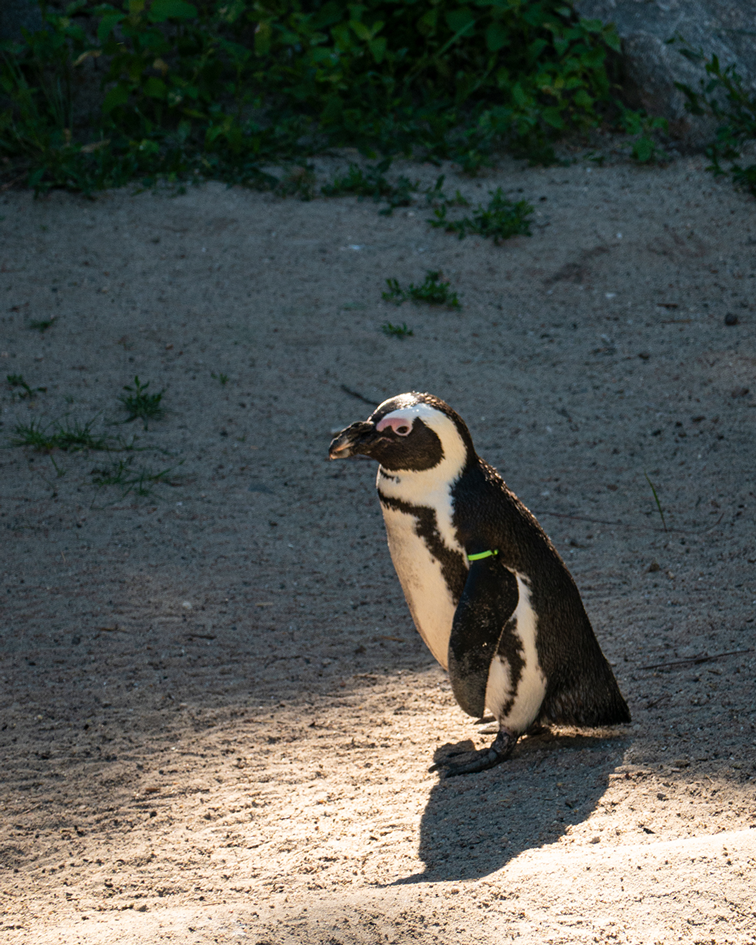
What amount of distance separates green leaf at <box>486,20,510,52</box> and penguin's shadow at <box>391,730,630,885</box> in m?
4.92

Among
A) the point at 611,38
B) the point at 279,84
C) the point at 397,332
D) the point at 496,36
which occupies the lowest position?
the point at 397,332

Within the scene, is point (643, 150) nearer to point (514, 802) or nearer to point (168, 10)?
point (168, 10)

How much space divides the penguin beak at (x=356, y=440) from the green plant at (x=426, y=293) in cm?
272

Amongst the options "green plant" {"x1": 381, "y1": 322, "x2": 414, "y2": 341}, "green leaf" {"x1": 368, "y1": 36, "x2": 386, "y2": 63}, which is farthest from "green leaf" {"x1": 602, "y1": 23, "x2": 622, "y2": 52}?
"green plant" {"x1": 381, "y1": 322, "x2": 414, "y2": 341}

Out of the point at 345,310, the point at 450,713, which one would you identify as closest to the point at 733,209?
the point at 345,310

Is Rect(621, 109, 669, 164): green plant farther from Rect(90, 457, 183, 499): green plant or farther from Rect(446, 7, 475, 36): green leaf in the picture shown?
Rect(90, 457, 183, 499): green plant

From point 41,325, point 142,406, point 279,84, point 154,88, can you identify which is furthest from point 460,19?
point 142,406

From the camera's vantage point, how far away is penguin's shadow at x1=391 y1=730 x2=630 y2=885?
1914 mm

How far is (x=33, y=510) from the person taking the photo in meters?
3.43

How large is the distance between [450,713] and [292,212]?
145 inches

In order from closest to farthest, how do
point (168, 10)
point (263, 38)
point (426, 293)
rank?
1. point (426, 293)
2. point (168, 10)
3. point (263, 38)

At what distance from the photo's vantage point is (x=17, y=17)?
20.6 feet

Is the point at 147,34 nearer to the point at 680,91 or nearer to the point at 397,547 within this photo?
the point at 680,91

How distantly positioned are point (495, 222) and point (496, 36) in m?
1.57
